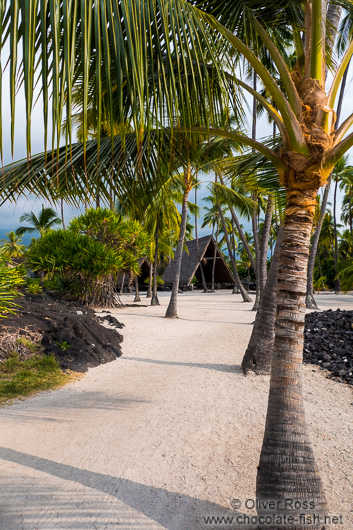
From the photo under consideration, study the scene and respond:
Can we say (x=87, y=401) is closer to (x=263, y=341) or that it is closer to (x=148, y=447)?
(x=148, y=447)

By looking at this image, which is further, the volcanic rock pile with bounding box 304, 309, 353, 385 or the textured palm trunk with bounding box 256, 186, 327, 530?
the volcanic rock pile with bounding box 304, 309, 353, 385

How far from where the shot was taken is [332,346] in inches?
275

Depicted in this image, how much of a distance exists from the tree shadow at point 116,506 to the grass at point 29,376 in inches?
72.2

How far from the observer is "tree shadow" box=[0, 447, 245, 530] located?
2209 mm

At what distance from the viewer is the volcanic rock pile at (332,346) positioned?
570 centimetres

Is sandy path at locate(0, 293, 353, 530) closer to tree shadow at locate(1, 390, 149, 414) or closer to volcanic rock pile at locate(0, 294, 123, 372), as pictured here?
tree shadow at locate(1, 390, 149, 414)

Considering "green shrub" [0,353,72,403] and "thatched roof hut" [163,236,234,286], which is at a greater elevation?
"thatched roof hut" [163,236,234,286]

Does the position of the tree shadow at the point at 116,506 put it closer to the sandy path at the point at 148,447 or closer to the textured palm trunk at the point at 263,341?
the sandy path at the point at 148,447

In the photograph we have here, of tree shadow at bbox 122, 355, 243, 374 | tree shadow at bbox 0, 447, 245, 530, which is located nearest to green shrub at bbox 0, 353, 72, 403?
tree shadow at bbox 122, 355, 243, 374

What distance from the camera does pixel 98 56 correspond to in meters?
1.44

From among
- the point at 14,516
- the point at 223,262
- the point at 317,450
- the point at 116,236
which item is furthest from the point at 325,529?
the point at 223,262

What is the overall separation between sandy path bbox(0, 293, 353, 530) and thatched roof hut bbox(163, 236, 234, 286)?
20697mm

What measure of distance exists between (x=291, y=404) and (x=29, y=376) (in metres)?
3.74

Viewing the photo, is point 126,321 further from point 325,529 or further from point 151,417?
point 325,529
